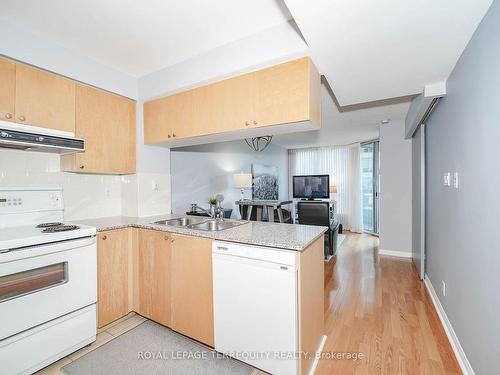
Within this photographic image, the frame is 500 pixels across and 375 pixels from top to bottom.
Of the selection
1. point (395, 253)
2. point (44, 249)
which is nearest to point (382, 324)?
point (395, 253)

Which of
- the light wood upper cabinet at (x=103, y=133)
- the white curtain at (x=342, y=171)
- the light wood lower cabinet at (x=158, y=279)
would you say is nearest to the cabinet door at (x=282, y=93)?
the light wood lower cabinet at (x=158, y=279)

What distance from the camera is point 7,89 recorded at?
5.75 ft

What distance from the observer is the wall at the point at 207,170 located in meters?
3.43

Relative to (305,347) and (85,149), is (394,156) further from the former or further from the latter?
(85,149)

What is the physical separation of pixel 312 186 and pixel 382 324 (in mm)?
3122

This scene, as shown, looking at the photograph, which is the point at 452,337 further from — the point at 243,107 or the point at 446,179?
the point at 243,107

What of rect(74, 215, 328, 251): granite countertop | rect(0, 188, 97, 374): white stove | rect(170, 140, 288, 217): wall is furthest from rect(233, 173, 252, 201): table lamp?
rect(0, 188, 97, 374): white stove

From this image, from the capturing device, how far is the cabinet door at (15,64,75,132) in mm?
1825

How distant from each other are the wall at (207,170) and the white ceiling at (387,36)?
2314 mm

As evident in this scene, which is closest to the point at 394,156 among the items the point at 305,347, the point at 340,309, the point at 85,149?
the point at 340,309

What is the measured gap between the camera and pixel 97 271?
2.02 m

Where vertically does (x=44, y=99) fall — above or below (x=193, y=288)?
above

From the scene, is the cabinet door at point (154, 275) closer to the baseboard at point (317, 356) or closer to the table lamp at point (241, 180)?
the baseboard at point (317, 356)

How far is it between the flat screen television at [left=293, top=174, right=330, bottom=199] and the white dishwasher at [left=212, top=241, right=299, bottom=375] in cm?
367
